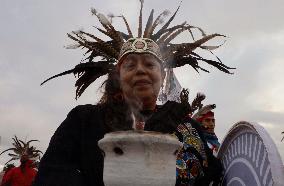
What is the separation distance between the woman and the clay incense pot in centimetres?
30

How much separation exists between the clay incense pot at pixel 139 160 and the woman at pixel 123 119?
0.30 m

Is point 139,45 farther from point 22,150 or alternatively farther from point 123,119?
point 22,150

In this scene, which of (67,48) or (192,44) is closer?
(192,44)

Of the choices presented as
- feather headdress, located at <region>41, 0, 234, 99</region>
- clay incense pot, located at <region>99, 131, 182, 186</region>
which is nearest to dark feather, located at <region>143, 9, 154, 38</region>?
feather headdress, located at <region>41, 0, 234, 99</region>

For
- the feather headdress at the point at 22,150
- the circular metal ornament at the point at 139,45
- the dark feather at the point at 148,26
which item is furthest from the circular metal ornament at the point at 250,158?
the feather headdress at the point at 22,150

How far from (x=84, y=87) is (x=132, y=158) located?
1.91 meters

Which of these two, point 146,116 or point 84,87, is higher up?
point 84,87

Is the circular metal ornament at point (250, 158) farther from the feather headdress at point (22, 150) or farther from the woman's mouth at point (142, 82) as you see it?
the feather headdress at point (22, 150)

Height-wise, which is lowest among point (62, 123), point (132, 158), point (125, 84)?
point (132, 158)

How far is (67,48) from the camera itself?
169 inches

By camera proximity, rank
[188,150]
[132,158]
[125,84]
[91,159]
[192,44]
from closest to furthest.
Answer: [132,158], [91,159], [125,84], [188,150], [192,44]

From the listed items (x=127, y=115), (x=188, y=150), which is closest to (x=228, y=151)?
(x=188, y=150)

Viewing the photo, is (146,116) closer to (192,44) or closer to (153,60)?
(153,60)

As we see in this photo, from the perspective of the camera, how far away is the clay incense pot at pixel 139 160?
2.10 meters
